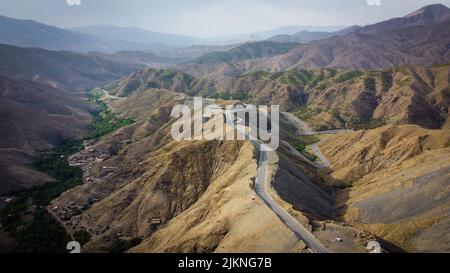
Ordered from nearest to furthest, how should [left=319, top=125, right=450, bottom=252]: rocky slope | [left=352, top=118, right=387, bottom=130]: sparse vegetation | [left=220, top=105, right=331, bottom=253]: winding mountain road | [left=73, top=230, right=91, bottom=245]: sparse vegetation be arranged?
[left=220, top=105, right=331, bottom=253]: winding mountain road → [left=319, top=125, right=450, bottom=252]: rocky slope → [left=73, top=230, right=91, bottom=245]: sparse vegetation → [left=352, top=118, right=387, bottom=130]: sparse vegetation

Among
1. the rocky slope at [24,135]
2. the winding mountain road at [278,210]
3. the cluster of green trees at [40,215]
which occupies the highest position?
the winding mountain road at [278,210]

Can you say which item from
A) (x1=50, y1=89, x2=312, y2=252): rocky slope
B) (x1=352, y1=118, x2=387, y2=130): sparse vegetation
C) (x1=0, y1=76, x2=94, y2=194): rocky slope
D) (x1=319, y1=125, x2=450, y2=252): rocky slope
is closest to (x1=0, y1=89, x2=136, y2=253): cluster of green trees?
(x1=50, y1=89, x2=312, y2=252): rocky slope

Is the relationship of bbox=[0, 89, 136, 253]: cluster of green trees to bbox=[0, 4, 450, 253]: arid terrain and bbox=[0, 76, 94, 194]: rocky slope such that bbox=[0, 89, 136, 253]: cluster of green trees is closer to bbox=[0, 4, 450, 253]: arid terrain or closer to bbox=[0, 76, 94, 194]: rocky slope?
bbox=[0, 4, 450, 253]: arid terrain

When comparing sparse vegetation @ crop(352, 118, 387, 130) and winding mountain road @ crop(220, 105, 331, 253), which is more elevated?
winding mountain road @ crop(220, 105, 331, 253)

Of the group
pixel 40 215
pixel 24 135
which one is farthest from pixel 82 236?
pixel 24 135

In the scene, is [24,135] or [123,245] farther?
[24,135]

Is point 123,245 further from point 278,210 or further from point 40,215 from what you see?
point 278,210

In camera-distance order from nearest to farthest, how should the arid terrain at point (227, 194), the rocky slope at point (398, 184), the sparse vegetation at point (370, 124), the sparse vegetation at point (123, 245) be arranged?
the arid terrain at point (227, 194), the rocky slope at point (398, 184), the sparse vegetation at point (123, 245), the sparse vegetation at point (370, 124)

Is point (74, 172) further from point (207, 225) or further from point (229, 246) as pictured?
point (229, 246)

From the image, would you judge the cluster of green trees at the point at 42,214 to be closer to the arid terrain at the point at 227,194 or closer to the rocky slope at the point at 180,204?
the arid terrain at the point at 227,194

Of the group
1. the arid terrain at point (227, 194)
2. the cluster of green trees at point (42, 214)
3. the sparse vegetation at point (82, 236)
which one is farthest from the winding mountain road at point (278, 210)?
the sparse vegetation at point (82, 236)
